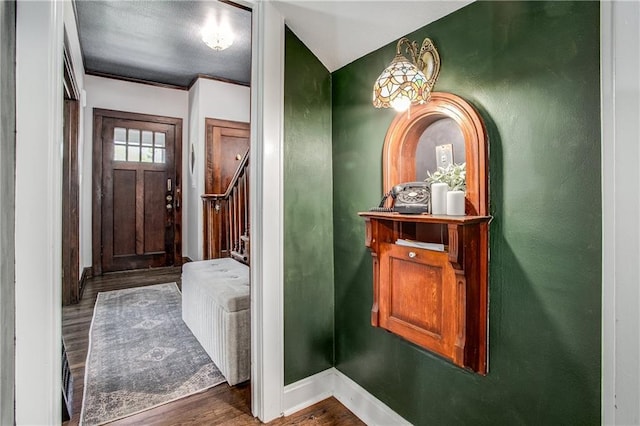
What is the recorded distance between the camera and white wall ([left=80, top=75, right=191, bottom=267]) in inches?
176

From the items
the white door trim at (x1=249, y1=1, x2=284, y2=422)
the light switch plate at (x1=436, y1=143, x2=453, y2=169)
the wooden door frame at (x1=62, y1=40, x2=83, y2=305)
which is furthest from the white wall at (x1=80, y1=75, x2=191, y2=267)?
the light switch plate at (x1=436, y1=143, x2=453, y2=169)

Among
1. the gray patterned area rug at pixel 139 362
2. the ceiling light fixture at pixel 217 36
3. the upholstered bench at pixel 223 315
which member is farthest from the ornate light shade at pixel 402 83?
the ceiling light fixture at pixel 217 36

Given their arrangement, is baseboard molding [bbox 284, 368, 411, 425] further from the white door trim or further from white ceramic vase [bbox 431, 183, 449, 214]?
white ceramic vase [bbox 431, 183, 449, 214]

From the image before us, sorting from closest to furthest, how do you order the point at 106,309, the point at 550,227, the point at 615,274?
1. the point at 615,274
2. the point at 550,227
3. the point at 106,309

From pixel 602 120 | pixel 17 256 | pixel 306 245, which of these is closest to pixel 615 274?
pixel 602 120

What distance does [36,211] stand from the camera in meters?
1.18

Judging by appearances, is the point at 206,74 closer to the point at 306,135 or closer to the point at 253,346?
the point at 306,135

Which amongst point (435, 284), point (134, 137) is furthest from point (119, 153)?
point (435, 284)

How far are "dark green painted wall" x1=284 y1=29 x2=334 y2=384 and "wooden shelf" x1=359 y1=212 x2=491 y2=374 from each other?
45 centimetres

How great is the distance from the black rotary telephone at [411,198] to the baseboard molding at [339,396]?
3.49ft

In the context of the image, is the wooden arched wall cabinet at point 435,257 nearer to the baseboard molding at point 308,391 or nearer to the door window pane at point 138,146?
the baseboard molding at point 308,391

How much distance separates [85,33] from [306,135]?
308 centimetres

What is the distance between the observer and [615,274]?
0.98 m

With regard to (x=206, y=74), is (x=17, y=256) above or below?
below
